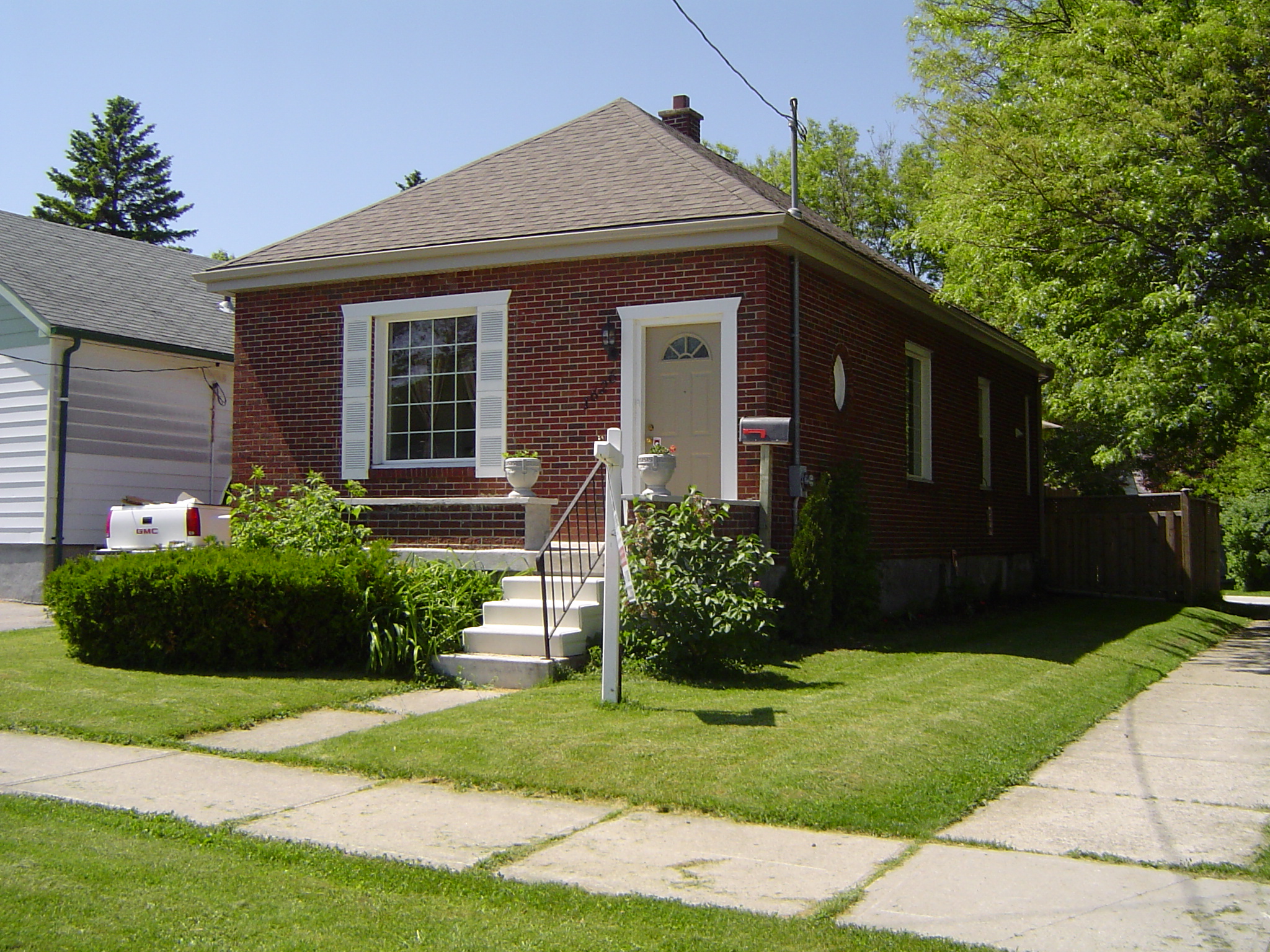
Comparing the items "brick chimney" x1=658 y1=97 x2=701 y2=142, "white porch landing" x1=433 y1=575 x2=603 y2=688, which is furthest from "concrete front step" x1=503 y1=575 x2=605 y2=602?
"brick chimney" x1=658 y1=97 x2=701 y2=142

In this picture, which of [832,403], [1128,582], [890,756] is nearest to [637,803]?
[890,756]

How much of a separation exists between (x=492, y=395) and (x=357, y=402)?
168cm

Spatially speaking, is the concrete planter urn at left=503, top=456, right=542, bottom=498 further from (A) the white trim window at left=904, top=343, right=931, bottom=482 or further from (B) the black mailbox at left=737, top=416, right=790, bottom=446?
(A) the white trim window at left=904, top=343, right=931, bottom=482

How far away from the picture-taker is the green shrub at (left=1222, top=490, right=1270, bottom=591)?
87.5 feet

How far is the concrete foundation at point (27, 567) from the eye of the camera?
15156mm

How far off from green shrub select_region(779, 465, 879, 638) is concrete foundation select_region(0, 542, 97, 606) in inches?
395

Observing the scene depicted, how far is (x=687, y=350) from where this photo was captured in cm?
1134

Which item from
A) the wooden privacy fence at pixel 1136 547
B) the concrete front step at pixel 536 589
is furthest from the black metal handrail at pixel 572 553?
the wooden privacy fence at pixel 1136 547

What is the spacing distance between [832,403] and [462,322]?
3949 mm

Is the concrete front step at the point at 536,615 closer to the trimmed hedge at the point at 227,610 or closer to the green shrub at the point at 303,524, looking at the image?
the trimmed hedge at the point at 227,610

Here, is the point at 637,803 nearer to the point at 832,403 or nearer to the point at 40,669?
the point at 40,669

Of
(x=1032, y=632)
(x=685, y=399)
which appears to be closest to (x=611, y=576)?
(x=685, y=399)

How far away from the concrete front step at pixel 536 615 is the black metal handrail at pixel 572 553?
2.9 inches

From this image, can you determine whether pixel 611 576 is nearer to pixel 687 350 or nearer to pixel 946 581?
pixel 687 350
